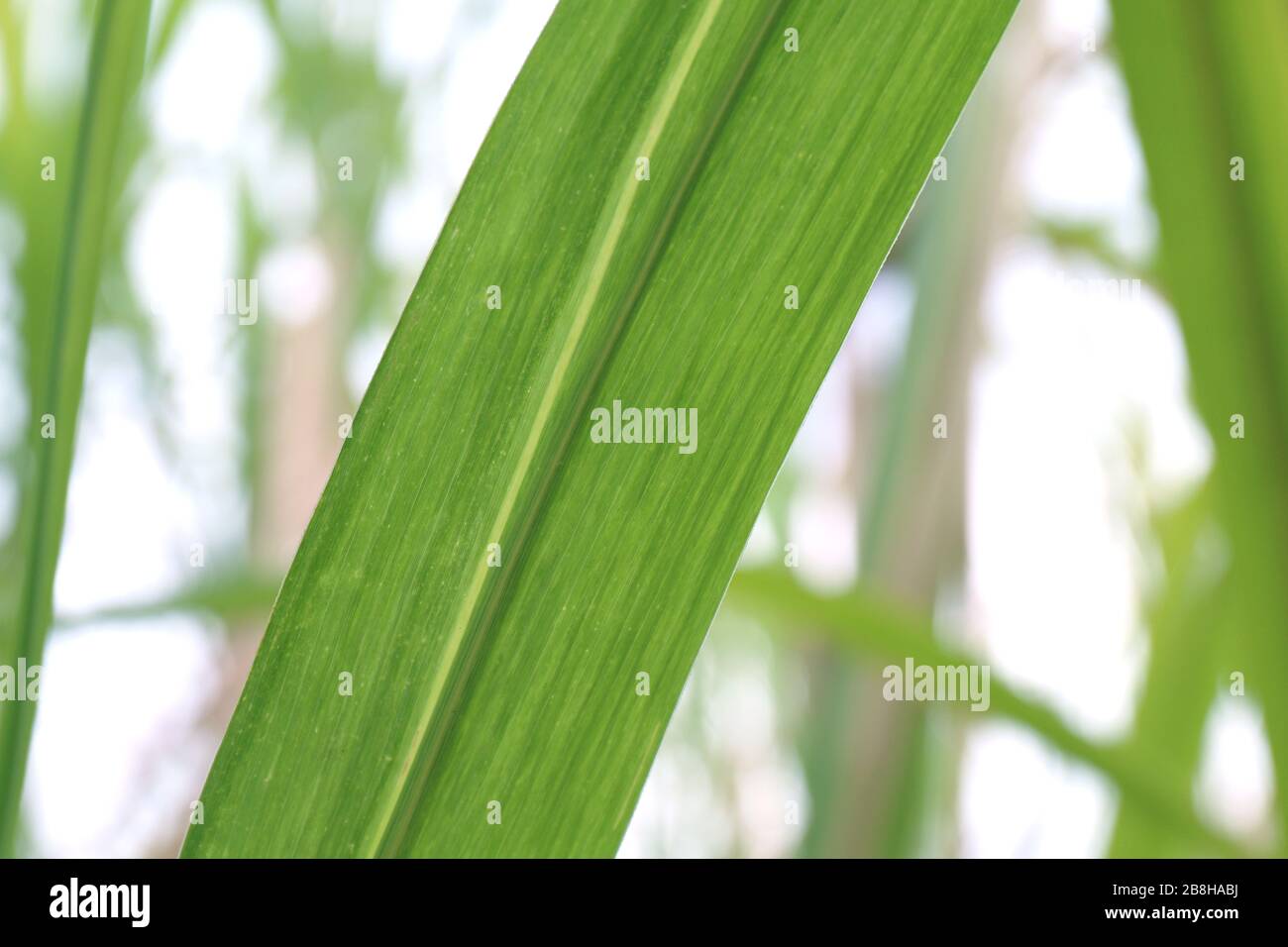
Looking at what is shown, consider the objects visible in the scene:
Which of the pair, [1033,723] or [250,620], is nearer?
[1033,723]

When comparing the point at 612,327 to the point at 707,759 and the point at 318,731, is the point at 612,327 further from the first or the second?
the point at 707,759

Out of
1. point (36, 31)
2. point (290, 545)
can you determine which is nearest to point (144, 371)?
point (290, 545)
